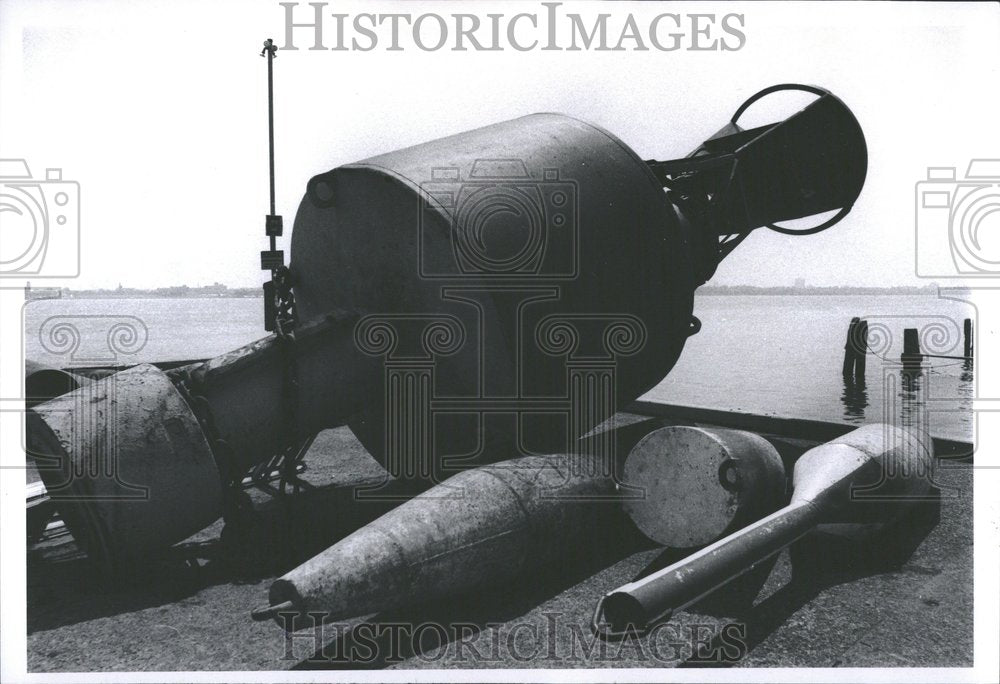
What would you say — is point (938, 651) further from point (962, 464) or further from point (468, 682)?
point (962, 464)

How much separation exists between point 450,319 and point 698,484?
6.22ft

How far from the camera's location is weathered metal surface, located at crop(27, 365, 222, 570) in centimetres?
425

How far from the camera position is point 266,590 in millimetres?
4453

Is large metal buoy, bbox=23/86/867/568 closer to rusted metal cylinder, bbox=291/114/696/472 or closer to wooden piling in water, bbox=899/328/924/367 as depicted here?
rusted metal cylinder, bbox=291/114/696/472

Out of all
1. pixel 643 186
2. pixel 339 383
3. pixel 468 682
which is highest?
pixel 643 186

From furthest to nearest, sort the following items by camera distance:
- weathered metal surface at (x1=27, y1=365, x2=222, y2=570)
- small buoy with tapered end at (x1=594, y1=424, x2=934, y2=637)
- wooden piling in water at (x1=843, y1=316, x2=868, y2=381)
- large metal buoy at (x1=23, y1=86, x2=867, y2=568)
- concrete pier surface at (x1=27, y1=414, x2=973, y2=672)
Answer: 1. wooden piling in water at (x1=843, y1=316, x2=868, y2=381)
2. large metal buoy at (x1=23, y1=86, x2=867, y2=568)
3. weathered metal surface at (x1=27, y1=365, x2=222, y2=570)
4. concrete pier surface at (x1=27, y1=414, x2=973, y2=672)
5. small buoy with tapered end at (x1=594, y1=424, x2=934, y2=637)

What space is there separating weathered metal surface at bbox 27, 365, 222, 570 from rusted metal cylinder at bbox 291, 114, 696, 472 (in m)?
1.36

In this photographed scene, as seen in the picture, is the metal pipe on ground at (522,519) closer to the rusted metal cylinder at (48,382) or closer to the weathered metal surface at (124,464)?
the weathered metal surface at (124,464)

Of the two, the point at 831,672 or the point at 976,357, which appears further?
the point at 976,357

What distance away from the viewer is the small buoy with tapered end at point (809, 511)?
11.1 ft

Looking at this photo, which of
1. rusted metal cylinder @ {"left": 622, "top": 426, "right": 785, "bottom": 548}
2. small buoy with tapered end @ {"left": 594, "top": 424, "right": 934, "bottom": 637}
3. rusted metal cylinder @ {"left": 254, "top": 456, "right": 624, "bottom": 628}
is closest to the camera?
small buoy with tapered end @ {"left": 594, "top": 424, "right": 934, "bottom": 637}

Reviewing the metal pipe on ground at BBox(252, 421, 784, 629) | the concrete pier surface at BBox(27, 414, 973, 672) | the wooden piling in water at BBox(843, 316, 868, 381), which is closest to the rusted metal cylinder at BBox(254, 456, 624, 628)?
the metal pipe on ground at BBox(252, 421, 784, 629)

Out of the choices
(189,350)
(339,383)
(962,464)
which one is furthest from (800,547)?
(189,350)

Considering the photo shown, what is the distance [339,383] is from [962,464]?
17.7 feet
